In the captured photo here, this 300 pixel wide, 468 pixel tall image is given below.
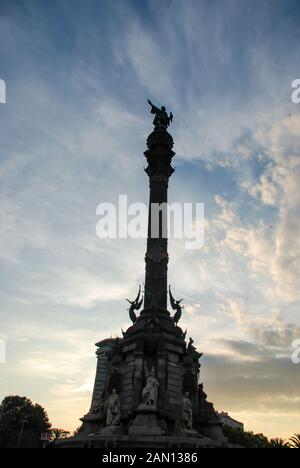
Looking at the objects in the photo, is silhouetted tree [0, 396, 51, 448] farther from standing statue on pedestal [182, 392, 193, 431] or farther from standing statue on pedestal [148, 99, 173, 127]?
standing statue on pedestal [148, 99, 173, 127]

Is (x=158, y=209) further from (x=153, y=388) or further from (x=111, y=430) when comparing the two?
(x=111, y=430)

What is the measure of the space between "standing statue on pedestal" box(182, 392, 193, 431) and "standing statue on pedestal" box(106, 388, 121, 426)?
403 centimetres

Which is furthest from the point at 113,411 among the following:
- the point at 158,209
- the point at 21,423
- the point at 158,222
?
the point at 21,423

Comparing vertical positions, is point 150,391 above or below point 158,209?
below

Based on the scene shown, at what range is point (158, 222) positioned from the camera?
3183cm

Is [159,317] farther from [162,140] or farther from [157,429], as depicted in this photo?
Result: [162,140]

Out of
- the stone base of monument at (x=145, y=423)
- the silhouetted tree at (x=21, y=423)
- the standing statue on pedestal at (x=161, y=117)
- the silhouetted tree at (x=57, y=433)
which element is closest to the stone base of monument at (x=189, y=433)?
the stone base of monument at (x=145, y=423)

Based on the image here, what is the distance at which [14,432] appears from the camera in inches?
2598

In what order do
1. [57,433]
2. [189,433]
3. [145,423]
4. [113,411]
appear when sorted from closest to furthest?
[145,423] → [189,433] → [113,411] → [57,433]

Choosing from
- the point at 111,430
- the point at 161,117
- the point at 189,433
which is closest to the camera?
the point at 111,430

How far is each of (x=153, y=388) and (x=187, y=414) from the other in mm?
3046

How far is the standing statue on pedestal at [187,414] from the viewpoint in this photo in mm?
23578

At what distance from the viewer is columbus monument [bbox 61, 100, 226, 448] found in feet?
69.7
